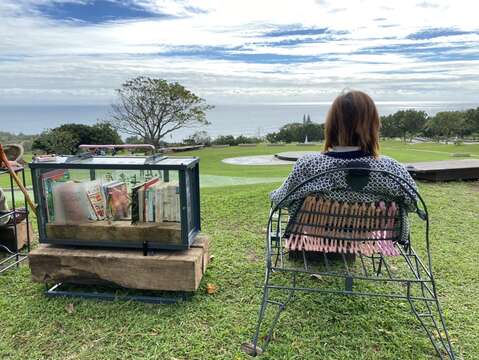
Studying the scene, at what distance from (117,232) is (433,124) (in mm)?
34207

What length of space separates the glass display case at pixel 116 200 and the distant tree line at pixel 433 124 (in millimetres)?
29916

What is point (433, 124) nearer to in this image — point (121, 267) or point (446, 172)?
point (446, 172)

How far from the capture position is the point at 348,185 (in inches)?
82.0

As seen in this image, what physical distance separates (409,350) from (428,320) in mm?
388

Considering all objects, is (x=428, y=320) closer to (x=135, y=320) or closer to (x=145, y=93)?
(x=135, y=320)

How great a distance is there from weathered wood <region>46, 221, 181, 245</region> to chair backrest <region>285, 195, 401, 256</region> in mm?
890

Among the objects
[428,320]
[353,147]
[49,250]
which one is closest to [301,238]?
[353,147]

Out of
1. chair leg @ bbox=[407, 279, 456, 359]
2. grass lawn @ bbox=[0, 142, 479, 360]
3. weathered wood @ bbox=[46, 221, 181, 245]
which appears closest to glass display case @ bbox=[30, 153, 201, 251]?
weathered wood @ bbox=[46, 221, 181, 245]

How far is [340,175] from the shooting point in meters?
2.10

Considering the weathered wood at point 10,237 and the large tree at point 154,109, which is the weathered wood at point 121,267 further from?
the large tree at point 154,109

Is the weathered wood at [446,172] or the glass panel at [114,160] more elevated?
the glass panel at [114,160]

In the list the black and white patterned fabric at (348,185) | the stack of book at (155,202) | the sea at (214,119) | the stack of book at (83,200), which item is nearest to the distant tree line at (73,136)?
the sea at (214,119)

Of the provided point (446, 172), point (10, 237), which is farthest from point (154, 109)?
point (10, 237)

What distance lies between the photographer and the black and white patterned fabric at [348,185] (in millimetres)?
2068
